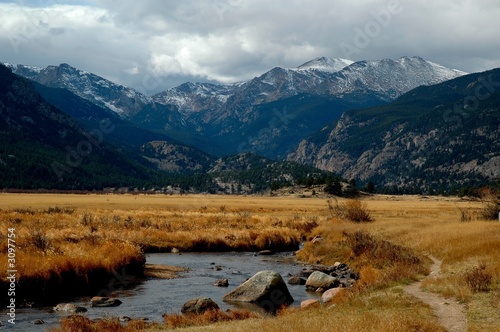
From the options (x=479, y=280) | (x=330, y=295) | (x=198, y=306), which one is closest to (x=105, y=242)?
(x=198, y=306)

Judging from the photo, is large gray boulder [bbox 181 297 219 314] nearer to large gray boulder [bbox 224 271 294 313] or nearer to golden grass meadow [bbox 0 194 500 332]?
golden grass meadow [bbox 0 194 500 332]

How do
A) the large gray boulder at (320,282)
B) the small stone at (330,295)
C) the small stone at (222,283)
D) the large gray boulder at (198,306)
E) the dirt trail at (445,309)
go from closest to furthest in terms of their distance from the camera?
1. the dirt trail at (445,309)
2. the large gray boulder at (198,306)
3. the small stone at (330,295)
4. the large gray boulder at (320,282)
5. the small stone at (222,283)

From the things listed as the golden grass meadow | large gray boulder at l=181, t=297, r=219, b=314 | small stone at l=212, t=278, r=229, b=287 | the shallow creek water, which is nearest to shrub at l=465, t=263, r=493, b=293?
the golden grass meadow

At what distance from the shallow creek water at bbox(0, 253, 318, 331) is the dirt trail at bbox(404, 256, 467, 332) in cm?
833

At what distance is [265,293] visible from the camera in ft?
104

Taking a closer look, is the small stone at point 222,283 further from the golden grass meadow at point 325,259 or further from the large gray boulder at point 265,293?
the golden grass meadow at point 325,259

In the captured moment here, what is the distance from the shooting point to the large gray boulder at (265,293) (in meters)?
31.3

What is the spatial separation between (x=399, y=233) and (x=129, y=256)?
30.5 meters

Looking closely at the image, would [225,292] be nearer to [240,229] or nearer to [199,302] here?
[199,302]

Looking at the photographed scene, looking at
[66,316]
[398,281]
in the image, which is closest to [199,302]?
[66,316]

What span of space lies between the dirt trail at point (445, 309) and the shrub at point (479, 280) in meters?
1.86

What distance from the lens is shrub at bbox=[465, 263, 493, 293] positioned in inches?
957

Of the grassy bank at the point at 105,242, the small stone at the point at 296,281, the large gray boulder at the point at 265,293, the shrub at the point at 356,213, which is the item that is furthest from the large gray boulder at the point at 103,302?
the shrub at the point at 356,213

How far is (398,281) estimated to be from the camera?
96.5 ft
